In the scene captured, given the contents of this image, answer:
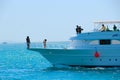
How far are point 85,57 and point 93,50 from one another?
895mm

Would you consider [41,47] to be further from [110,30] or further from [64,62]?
[110,30]

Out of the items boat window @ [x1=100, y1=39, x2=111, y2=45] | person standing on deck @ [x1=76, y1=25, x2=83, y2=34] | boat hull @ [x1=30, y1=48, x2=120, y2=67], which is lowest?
boat hull @ [x1=30, y1=48, x2=120, y2=67]

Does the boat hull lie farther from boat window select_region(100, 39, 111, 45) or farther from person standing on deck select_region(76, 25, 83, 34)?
person standing on deck select_region(76, 25, 83, 34)

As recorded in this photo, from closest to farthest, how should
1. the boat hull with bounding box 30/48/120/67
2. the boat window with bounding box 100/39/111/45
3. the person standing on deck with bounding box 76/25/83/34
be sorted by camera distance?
the boat hull with bounding box 30/48/120/67 < the boat window with bounding box 100/39/111/45 < the person standing on deck with bounding box 76/25/83/34

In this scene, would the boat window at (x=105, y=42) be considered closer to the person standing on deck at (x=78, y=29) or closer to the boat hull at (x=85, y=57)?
the boat hull at (x=85, y=57)

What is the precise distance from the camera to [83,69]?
38656 millimetres

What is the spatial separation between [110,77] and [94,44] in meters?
5.47

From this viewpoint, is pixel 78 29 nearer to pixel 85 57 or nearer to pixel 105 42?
pixel 85 57

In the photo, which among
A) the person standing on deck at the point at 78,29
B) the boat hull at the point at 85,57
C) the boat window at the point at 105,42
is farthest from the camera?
the person standing on deck at the point at 78,29

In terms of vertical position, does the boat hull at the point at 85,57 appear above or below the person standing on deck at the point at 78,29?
below

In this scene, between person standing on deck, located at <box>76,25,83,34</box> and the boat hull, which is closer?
the boat hull

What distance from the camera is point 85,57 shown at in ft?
126

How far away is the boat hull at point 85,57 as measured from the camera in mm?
37688

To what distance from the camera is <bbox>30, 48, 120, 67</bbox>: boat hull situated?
124ft
